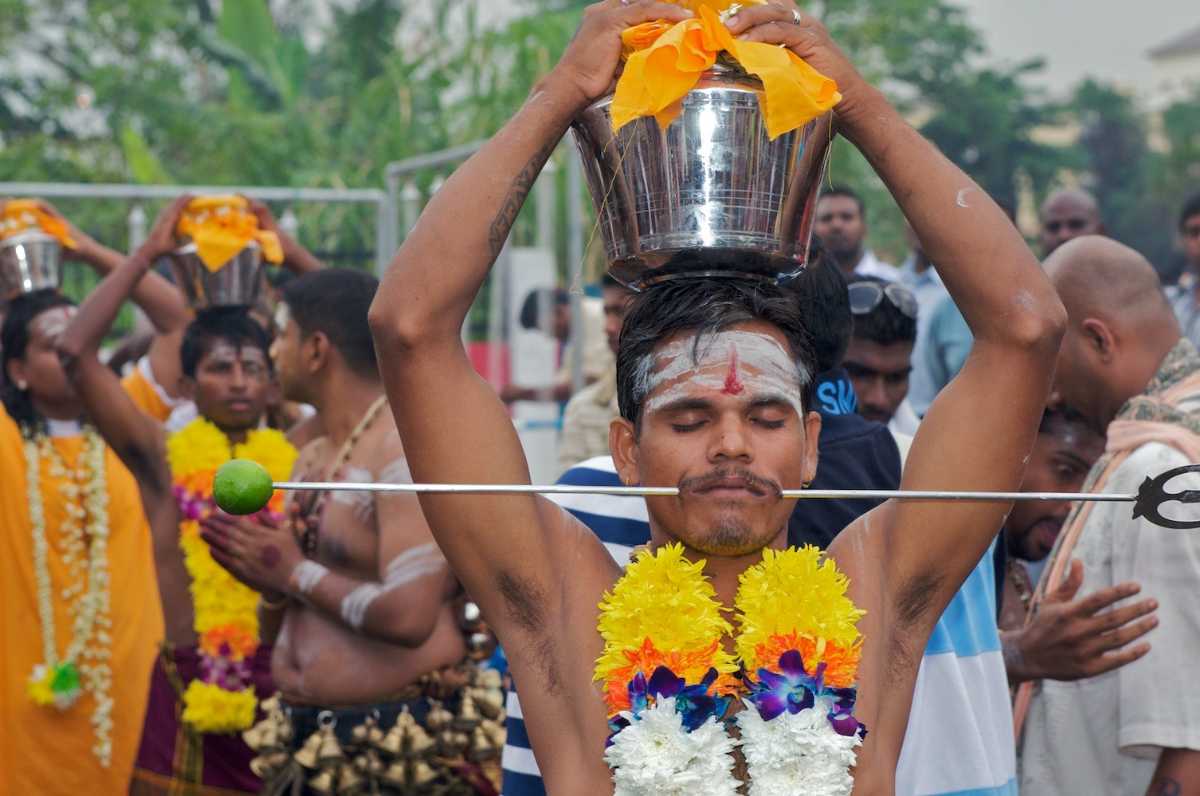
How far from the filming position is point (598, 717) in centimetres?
288

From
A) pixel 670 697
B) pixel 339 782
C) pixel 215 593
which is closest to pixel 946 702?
pixel 670 697

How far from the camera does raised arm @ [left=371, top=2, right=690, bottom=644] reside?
9.58 feet

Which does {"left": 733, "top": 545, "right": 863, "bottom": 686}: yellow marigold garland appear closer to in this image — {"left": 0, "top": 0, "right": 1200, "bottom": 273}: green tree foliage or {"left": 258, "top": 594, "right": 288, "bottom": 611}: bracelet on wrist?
{"left": 258, "top": 594, "right": 288, "bottom": 611}: bracelet on wrist

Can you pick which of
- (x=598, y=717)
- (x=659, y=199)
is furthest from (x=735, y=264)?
(x=598, y=717)

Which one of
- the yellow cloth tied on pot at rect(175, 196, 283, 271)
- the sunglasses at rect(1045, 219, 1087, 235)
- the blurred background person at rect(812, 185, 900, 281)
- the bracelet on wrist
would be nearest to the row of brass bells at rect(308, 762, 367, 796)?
the bracelet on wrist

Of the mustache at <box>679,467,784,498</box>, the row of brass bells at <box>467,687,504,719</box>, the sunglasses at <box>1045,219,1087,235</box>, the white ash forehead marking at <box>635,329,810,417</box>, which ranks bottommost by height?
the row of brass bells at <box>467,687,504,719</box>

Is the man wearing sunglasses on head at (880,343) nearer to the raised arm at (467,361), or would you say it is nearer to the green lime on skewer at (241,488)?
the raised arm at (467,361)

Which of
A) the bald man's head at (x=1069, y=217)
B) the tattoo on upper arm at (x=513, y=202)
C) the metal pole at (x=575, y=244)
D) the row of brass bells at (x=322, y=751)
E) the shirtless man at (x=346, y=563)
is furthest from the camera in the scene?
the bald man's head at (x=1069, y=217)

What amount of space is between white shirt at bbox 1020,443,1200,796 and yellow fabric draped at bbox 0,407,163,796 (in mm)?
4264

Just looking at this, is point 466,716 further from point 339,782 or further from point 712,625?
point 712,625

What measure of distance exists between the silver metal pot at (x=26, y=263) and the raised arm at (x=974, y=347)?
514 centimetres

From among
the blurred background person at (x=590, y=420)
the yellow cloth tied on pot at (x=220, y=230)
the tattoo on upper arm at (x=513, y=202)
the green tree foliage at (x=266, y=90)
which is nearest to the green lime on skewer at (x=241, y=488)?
the tattoo on upper arm at (x=513, y=202)

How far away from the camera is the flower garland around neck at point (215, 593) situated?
6.04 metres

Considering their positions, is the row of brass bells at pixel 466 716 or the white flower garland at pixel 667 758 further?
the row of brass bells at pixel 466 716
